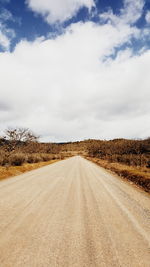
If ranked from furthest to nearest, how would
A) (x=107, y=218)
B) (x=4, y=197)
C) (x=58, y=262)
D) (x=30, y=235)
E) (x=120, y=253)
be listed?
(x=4, y=197) < (x=107, y=218) < (x=30, y=235) < (x=120, y=253) < (x=58, y=262)

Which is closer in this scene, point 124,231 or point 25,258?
point 25,258

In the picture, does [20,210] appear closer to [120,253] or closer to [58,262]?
[58,262]

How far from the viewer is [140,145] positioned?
6316 cm

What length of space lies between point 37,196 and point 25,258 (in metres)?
4.53

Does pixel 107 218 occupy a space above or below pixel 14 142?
below

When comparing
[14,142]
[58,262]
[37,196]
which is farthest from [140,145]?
[58,262]

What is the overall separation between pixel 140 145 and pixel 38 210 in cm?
6163

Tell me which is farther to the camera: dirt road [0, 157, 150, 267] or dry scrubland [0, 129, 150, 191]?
dry scrubland [0, 129, 150, 191]

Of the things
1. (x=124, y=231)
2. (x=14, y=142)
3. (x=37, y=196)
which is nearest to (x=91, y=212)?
(x=124, y=231)

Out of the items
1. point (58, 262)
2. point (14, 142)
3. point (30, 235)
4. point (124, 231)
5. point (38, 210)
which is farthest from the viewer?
point (14, 142)

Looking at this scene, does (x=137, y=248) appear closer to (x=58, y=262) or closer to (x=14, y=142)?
(x=58, y=262)

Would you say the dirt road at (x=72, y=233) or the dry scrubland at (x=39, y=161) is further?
the dry scrubland at (x=39, y=161)

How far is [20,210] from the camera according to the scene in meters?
5.76

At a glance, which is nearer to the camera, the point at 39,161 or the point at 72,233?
the point at 72,233
